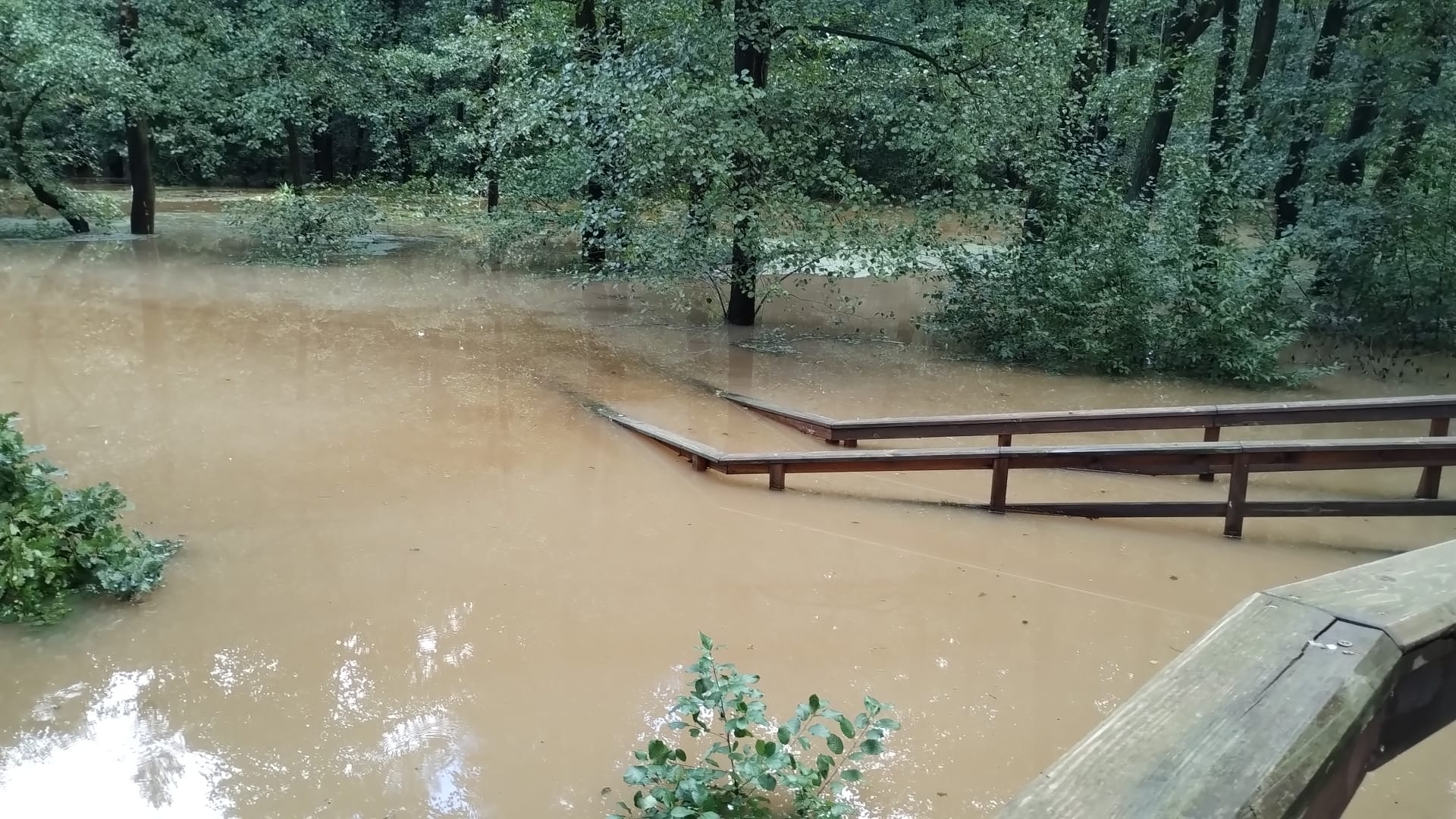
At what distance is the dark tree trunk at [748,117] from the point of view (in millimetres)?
11242

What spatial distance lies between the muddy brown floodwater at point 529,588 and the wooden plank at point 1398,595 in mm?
2624

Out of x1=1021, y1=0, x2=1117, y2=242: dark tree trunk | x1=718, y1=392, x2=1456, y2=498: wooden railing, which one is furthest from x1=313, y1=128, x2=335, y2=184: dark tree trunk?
x1=718, y1=392, x2=1456, y2=498: wooden railing

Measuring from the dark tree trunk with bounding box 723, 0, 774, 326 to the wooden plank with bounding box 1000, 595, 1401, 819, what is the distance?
9.96m

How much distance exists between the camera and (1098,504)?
704 cm

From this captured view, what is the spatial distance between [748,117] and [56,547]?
7708 mm

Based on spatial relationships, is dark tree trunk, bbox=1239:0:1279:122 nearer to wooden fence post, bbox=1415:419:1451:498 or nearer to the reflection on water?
wooden fence post, bbox=1415:419:1451:498

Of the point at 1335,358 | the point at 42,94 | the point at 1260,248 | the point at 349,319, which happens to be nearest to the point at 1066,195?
the point at 1260,248

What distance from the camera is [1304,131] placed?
13734mm

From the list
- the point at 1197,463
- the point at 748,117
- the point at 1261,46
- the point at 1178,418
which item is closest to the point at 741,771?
the point at 1197,463

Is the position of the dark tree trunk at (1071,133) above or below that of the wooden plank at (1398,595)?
above

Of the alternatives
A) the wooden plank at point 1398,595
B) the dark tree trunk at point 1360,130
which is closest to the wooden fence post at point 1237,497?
the wooden plank at point 1398,595

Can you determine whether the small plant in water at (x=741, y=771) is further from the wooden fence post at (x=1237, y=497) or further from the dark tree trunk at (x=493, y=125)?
the dark tree trunk at (x=493, y=125)


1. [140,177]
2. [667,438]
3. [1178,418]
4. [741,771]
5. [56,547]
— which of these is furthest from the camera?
[140,177]

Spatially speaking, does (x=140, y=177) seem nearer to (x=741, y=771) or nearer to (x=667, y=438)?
(x=667, y=438)
